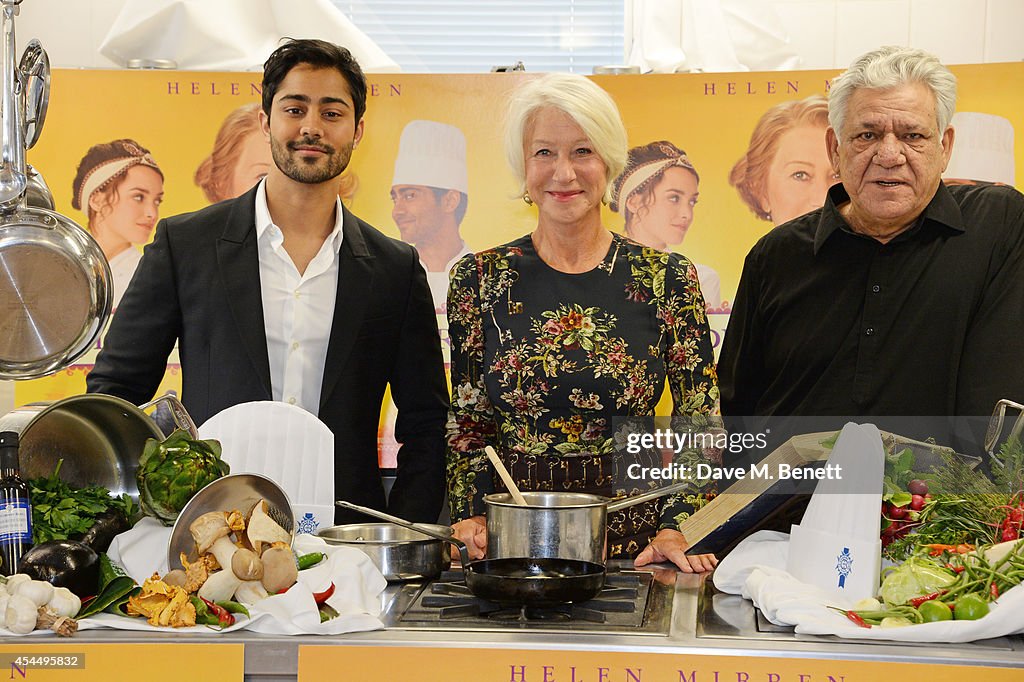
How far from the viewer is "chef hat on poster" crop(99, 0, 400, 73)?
127 inches

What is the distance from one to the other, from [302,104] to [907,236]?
1.36 meters

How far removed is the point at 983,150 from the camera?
3.07 meters

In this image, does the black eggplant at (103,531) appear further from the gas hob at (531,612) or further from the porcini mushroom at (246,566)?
the gas hob at (531,612)

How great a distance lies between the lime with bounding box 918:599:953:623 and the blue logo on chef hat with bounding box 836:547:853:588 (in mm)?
131

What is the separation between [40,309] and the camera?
5.99ft

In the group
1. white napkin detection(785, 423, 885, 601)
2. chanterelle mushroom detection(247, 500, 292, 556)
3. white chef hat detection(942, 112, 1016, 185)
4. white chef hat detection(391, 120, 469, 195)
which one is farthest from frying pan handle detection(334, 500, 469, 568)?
white chef hat detection(942, 112, 1016, 185)

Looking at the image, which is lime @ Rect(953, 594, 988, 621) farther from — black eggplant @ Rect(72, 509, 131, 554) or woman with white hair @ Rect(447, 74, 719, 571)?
black eggplant @ Rect(72, 509, 131, 554)

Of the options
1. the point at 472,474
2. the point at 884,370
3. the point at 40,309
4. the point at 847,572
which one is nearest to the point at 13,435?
the point at 40,309

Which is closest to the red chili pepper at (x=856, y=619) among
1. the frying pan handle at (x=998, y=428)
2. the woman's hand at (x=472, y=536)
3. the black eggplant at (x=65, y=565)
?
the frying pan handle at (x=998, y=428)

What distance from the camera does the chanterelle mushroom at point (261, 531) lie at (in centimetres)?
151

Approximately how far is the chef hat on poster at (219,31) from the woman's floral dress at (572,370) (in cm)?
135

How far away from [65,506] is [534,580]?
28.2 inches

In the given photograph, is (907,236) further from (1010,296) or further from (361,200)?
(361,200)

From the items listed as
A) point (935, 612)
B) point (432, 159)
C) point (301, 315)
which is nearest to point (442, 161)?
point (432, 159)
